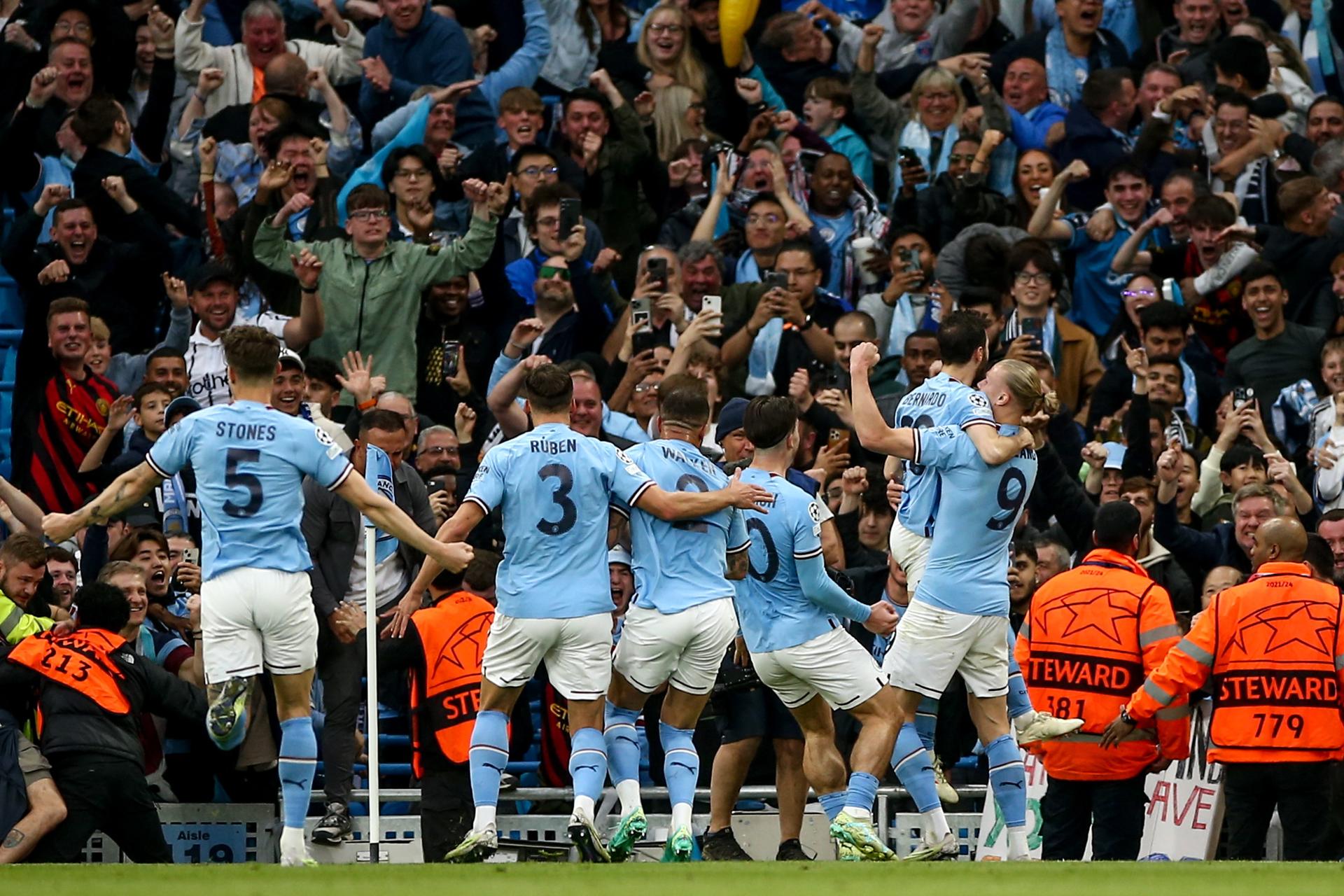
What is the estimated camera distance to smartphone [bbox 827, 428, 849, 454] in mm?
13414

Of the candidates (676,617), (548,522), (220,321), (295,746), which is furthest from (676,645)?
(220,321)

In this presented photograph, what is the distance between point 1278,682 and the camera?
10.2 metres

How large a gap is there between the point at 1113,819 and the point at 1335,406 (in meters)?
3.99

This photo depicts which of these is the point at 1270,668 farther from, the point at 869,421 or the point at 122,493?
the point at 122,493

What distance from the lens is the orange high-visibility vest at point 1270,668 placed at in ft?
33.3

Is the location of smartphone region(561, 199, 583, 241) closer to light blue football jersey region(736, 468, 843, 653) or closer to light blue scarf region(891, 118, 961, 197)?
light blue scarf region(891, 118, 961, 197)

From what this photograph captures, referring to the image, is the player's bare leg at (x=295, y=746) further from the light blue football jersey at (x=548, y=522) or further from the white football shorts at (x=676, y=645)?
the white football shorts at (x=676, y=645)

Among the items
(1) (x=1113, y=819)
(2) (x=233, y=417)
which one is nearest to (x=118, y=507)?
(2) (x=233, y=417)

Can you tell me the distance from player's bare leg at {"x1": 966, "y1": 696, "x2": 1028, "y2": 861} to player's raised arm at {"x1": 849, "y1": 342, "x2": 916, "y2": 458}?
1.36m

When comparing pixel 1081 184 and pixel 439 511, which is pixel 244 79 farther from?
pixel 1081 184

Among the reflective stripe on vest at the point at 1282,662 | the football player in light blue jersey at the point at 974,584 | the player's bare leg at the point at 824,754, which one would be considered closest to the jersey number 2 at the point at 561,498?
the football player in light blue jersey at the point at 974,584

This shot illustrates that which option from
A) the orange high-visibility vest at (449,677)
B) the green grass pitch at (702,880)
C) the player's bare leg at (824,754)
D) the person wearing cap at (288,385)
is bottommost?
the green grass pitch at (702,880)

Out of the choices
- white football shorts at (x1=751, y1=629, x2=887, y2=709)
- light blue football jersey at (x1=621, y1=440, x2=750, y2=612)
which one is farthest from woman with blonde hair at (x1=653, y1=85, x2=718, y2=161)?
white football shorts at (x1=751, y1=629, x2=887, y2=709)

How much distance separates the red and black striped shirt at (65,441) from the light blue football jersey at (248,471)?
3932 millimetres
